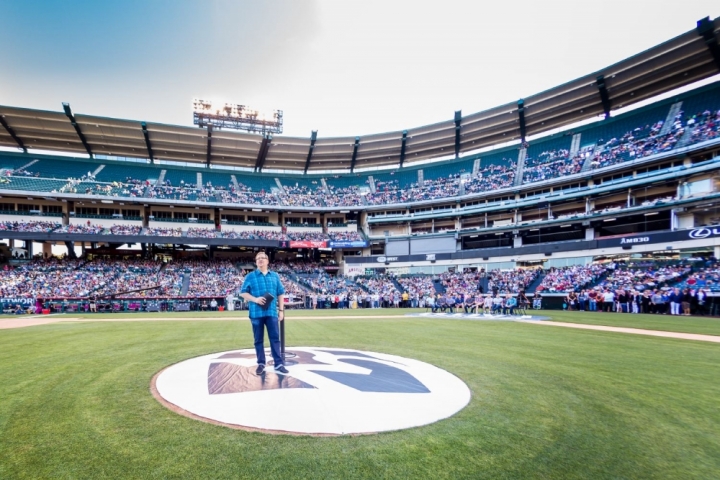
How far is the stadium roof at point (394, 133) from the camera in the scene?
37812 millimetres

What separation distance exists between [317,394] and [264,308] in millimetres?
1910

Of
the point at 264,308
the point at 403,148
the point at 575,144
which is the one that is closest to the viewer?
the point at 264,308

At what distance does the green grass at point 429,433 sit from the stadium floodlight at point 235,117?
5099cm

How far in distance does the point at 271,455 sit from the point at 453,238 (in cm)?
4597

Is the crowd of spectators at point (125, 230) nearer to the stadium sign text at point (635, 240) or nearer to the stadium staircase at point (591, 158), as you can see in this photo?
the stadium sign text at point (635, 240)

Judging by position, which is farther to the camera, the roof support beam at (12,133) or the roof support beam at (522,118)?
the roof support beam at (522,118)

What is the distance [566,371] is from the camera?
7164mm

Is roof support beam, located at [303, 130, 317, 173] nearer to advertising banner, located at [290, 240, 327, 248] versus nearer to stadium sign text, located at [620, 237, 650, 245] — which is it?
advertising banner, located at [290, 240, 327, 248]

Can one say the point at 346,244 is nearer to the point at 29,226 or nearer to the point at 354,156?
the point at 354,156

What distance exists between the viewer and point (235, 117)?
5312cm

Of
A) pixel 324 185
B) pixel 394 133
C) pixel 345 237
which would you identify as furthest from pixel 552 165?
pixel 324 185

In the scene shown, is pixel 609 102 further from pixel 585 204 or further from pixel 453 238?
pixel 453 238

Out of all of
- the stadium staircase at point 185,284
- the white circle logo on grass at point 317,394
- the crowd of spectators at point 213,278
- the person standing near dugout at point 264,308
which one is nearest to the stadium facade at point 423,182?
the crowd of spectators at point 213,278

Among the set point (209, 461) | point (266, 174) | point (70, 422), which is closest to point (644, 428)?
point (209, 461)
